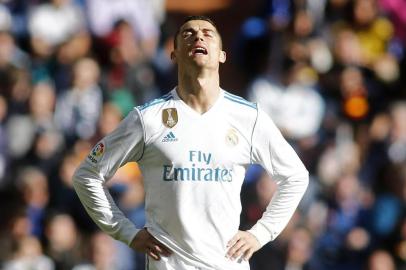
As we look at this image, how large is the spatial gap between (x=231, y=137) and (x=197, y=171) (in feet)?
1.03

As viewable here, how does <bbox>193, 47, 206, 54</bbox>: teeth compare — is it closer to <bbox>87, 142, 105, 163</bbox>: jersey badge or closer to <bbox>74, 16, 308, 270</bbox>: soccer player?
<bbox>74, 16, 308, 270</bbox>: soccer player

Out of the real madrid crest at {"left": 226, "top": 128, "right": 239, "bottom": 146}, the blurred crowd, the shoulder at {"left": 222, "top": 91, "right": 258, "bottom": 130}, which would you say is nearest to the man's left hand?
the real madrid crest at {"left": 226, "top": 128, "right": 239, "bottom": 146}

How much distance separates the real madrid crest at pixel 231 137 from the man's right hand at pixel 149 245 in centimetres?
72

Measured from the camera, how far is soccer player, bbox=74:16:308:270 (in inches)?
260

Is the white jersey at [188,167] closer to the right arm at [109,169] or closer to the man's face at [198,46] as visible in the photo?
the right arm at [109,169]

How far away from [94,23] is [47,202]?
2606 mm

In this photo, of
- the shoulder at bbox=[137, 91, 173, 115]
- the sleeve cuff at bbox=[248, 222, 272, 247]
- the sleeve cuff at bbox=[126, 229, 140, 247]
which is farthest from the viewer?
the sleeve cuff at bbox=[248, 222, 272, 247]

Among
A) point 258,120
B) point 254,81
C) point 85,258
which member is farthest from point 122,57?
point 258,120

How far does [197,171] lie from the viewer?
659cm

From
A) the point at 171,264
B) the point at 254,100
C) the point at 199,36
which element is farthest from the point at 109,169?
the point at 254,100

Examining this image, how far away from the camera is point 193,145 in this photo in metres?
6.65

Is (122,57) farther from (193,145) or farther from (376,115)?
(193,145)

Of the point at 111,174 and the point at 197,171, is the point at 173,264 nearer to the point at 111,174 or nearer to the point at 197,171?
the point at 197,171

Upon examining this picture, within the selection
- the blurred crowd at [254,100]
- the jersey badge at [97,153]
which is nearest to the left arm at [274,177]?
the jersey badge at [97,153]
